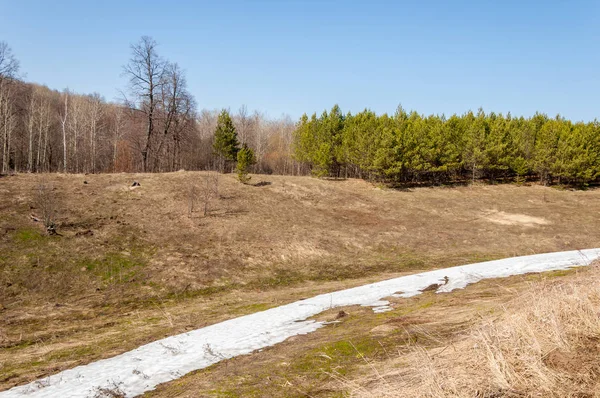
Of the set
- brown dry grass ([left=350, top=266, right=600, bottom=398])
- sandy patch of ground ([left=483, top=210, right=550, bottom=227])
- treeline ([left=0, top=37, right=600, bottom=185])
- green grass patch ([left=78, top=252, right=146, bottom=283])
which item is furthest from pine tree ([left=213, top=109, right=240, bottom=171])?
brown dry grass ([left=350, top=266, right=600, bottom=398])

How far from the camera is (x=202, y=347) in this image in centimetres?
905

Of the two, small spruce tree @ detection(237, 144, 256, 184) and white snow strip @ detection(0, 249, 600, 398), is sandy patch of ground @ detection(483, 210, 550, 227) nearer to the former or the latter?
white snow strip @ detection(0, 249, 600, 398)

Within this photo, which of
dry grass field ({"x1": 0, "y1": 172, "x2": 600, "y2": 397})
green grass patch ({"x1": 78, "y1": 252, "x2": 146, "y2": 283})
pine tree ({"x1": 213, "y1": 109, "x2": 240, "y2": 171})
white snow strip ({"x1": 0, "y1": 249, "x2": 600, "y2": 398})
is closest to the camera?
white snow strip ({"x1": 0, "y1": 249, "x2": 600, "y2": 398})

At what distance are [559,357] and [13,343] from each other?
12878mm

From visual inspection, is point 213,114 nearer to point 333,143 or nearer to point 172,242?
point 333,143

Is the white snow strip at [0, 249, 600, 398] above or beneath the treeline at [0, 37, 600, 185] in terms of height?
beneath

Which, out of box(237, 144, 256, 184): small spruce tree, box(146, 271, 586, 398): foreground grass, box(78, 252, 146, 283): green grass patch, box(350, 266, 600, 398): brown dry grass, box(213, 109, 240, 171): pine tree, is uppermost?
box(213, 109, 240, 171): pine tree

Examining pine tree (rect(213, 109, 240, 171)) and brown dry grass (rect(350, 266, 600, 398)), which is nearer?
brown dry grass (rect(350, 266, 600, 398))

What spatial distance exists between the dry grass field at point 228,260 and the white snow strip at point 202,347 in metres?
0.65

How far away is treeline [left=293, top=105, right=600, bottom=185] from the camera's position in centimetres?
4722

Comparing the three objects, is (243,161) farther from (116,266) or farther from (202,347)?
(202,347)

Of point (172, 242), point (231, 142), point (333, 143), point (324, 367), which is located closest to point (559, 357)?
point (324, 367)

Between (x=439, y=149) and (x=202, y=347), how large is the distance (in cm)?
4694

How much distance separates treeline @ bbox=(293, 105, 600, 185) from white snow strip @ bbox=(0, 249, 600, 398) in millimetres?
32548
